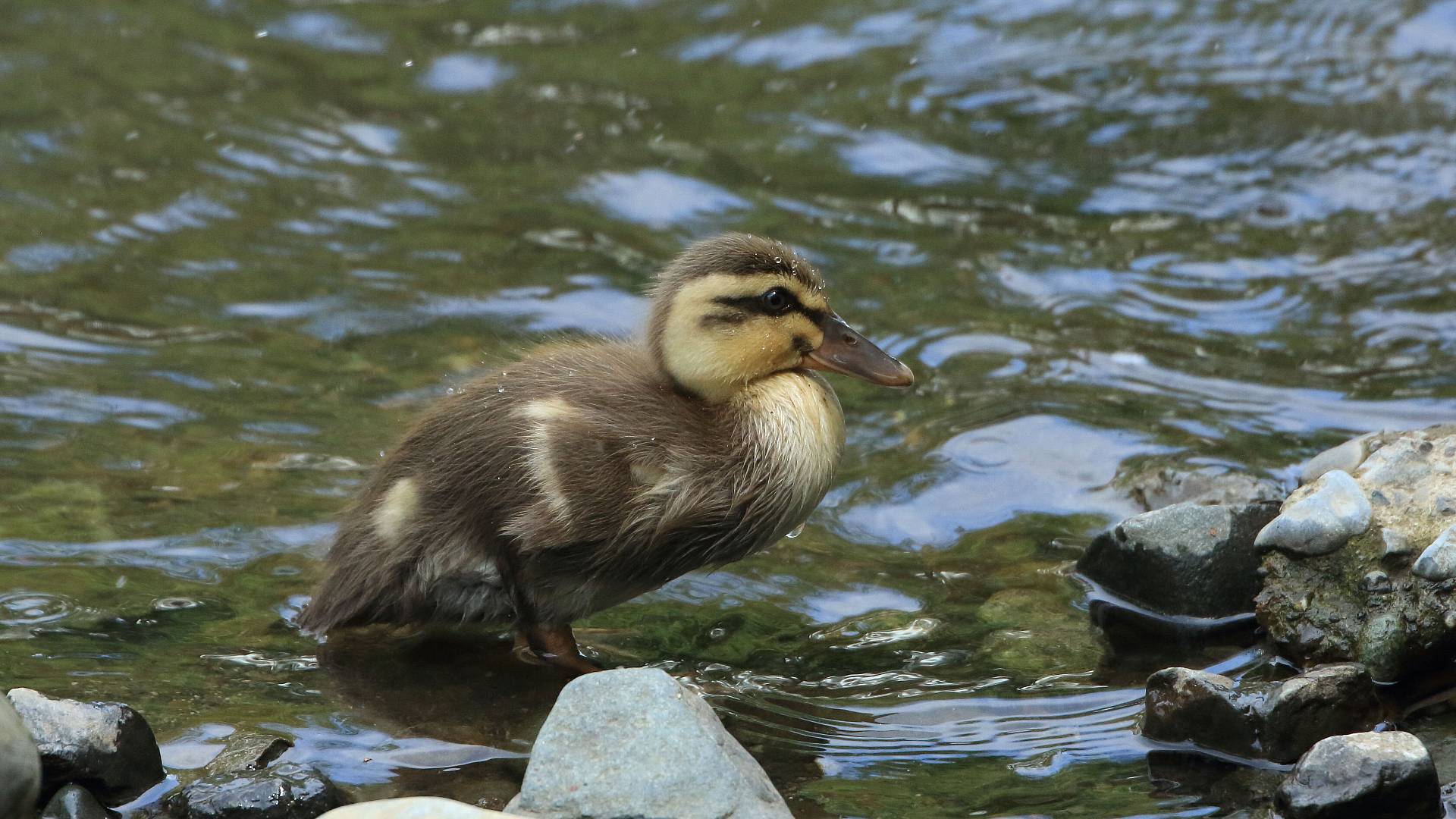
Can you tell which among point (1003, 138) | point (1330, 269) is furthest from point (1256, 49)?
point (1330, 269)

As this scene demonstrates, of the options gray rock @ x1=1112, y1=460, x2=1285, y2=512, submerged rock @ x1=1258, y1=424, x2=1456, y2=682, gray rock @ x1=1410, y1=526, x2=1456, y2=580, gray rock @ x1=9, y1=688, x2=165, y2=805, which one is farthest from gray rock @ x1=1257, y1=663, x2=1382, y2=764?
gray rock @ x1=9, y1=688, x2=165, y2=805

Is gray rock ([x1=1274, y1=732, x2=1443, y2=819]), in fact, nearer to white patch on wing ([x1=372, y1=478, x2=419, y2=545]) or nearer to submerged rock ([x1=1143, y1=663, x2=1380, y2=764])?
submerged rock ([x1=1143, y1=663, x2=1380, y2=764])

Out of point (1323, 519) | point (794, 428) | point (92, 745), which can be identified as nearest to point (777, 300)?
point (794, 428)

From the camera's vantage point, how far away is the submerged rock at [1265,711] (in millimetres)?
4066

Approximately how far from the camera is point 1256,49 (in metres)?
10.4

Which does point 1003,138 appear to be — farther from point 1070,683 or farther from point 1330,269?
point 1070,683

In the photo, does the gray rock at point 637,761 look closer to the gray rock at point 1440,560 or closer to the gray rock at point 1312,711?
the gray rock at point 1312,711

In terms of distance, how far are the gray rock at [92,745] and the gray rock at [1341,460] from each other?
3.04 m

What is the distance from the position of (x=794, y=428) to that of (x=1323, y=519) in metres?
1.37

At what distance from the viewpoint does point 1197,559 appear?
4.90 meters

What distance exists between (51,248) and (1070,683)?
5330mm

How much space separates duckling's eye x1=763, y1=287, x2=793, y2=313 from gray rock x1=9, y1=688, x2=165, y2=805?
194 centimetres

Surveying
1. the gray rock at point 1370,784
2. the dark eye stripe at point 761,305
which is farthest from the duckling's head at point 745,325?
the gray rock at point 1370,784

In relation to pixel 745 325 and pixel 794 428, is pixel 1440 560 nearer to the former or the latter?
pixel 794 428
